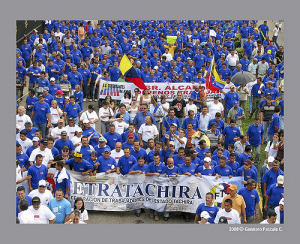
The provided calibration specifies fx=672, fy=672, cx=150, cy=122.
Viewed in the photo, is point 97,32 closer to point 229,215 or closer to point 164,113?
point 164,113

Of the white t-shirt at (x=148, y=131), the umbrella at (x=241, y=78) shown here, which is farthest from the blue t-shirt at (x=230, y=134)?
the umbrella at (x=241, y=78)

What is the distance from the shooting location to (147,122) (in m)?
18.5

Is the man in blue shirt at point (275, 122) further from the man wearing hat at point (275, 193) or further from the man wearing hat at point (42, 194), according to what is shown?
the man wearing hat at point (42, 194)

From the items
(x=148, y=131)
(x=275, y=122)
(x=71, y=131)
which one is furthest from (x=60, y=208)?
(x=275, y=122)

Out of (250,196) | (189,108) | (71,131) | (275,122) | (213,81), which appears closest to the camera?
(250,196)

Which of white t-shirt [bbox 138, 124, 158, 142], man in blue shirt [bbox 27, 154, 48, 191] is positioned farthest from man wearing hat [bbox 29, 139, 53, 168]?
white t-shirt [bbox 138, 124, 158, 142]

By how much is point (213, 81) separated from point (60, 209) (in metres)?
9.24

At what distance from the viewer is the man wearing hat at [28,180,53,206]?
14859mm

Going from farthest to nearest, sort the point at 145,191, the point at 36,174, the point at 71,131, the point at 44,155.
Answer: the point at 71,131
the point at 44,155
the point at 145,191
the point at 36,174

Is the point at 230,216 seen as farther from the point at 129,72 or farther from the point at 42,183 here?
the point at 129,72

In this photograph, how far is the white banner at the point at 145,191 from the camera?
16016 millimetres

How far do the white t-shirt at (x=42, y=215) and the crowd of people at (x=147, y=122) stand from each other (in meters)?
0.02

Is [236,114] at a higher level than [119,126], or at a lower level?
higher

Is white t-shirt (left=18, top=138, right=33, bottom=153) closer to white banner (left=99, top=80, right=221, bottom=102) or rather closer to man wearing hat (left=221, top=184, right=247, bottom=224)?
man wearing hat (left=221, top=184, right=247, bottom=224)
